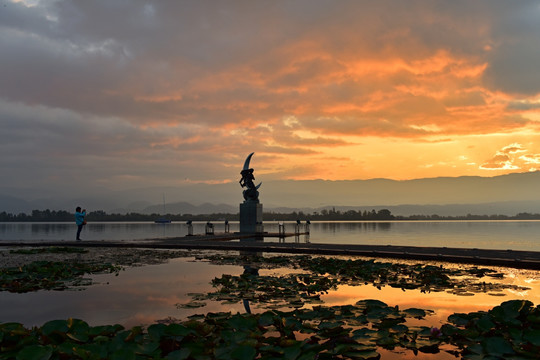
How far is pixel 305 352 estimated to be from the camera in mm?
4637

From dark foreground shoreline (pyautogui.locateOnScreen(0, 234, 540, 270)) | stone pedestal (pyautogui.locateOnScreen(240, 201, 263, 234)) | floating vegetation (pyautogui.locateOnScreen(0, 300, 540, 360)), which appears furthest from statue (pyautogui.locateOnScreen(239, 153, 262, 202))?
floating vegetation (pyautogui.locateOnScreen(0, 300, 540, 360))

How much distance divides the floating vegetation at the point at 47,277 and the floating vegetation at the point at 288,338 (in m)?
5.18

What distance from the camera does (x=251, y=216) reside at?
37.9m

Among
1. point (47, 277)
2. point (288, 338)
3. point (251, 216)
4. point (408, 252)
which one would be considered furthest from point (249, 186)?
point (288, 338)

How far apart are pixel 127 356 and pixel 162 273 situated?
29.2 feet

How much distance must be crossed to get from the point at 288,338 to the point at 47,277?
8809 millimetres

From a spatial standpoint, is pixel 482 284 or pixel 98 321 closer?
pixel 98 321

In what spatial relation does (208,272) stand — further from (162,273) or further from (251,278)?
(251,278)

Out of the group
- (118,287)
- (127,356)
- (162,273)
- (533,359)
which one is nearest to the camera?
(127,356)

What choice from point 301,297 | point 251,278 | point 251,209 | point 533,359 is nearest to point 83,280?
point 251,278

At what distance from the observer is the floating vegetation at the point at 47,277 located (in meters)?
10.2

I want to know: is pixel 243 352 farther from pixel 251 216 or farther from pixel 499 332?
pixel 251 216

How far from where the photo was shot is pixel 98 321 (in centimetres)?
702

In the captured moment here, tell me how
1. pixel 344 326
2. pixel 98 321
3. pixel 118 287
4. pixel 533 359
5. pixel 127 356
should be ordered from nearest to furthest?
pixel 127 356, pixel 533 359, pixel 344 326, pixel 98 321, pixel 118 287
